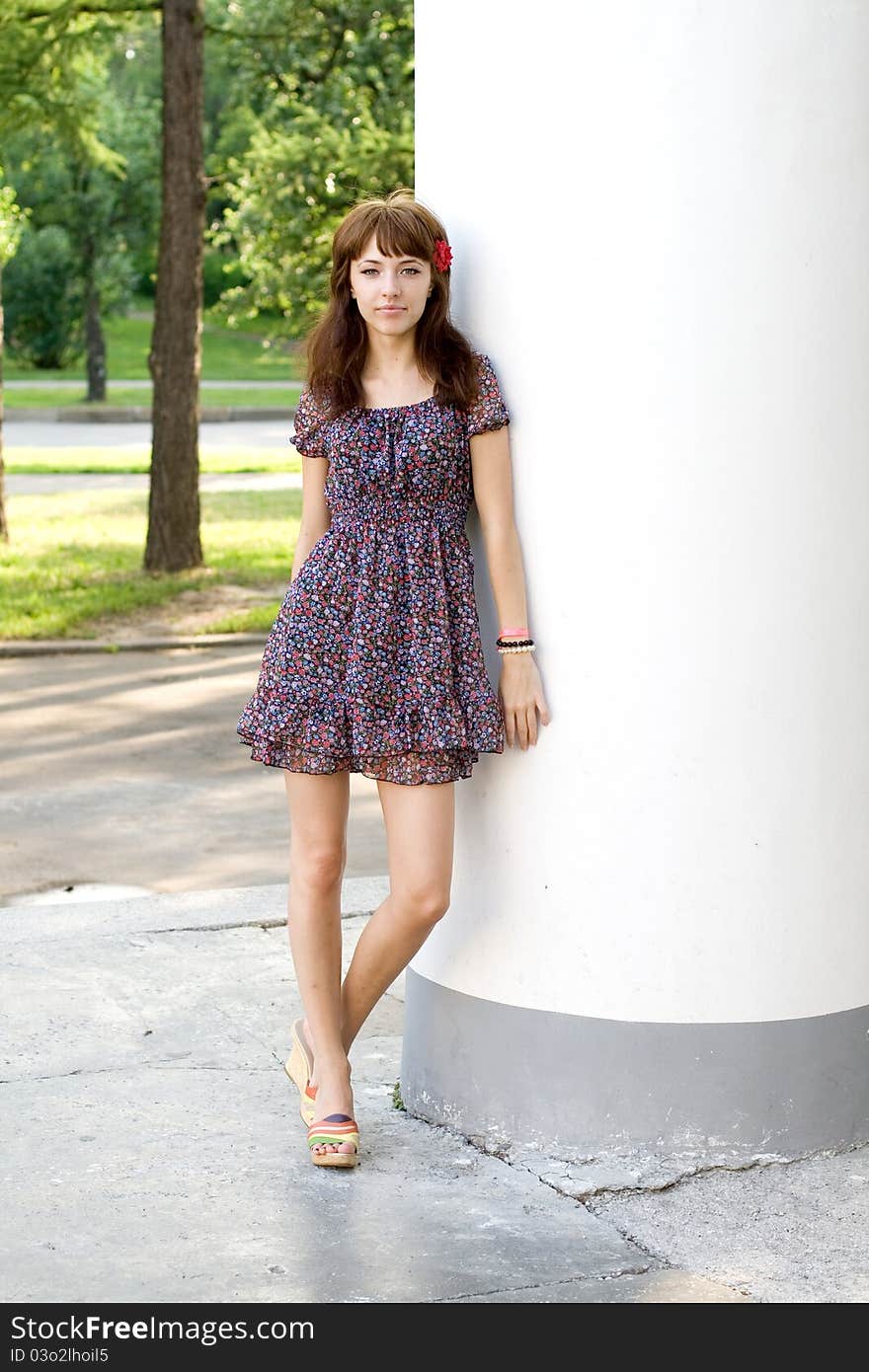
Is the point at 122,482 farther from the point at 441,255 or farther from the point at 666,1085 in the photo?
the point at 666,1085

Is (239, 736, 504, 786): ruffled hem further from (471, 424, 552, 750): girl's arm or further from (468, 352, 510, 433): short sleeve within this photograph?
(468, 352, 510, 433): short sleeve

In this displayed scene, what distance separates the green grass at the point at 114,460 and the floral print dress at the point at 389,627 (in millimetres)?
18944

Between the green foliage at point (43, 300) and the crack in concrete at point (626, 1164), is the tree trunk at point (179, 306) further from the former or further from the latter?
the green foliage at point (43, 300)

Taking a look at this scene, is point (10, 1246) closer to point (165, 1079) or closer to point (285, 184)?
point (165, 1079)

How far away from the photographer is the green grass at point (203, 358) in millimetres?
45406

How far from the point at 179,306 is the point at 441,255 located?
981cm

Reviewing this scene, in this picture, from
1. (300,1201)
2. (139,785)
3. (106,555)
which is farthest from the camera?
(106,555)

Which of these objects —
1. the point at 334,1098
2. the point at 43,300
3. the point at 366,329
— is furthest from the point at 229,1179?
the point at 43,300

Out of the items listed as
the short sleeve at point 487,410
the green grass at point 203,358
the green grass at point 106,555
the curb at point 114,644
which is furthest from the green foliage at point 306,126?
the green grass at point 203,358

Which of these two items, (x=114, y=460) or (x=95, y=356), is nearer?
(x=114, y=460)

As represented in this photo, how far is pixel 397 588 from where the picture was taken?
13.0 feet

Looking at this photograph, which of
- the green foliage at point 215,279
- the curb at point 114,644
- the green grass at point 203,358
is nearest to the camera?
the curb at point 114,644

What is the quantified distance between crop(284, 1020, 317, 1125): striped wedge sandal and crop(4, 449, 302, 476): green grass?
18.7 metres

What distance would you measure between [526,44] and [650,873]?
1.70m
